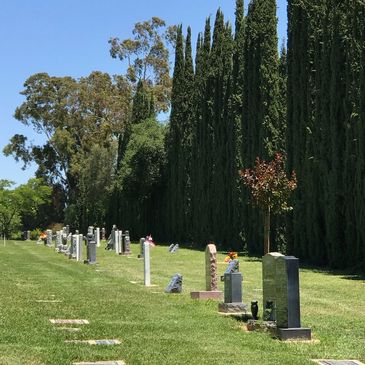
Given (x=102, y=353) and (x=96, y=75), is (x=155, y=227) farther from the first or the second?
(x=102, y=353)

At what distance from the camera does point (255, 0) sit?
33469mm

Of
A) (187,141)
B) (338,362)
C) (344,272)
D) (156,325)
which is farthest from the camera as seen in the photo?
(187,141)

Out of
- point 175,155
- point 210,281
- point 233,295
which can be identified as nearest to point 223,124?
point 175,155

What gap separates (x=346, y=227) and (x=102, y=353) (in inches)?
670

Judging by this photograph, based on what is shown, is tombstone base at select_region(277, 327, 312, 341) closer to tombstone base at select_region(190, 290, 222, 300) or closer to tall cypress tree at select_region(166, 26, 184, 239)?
tombstone base at select_region(190, 290, 222, 300)

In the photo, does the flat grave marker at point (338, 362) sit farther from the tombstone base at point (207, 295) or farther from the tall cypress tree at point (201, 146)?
the tall cypress tree at point (201, 146)

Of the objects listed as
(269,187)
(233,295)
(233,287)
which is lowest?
(233,295)

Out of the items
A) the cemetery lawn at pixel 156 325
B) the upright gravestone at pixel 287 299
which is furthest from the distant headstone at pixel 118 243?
the upright gravestone at pixel 287 299

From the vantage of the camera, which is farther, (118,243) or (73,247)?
(118,243)

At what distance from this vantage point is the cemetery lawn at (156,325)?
7355 millimetres

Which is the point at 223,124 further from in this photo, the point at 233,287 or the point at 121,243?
the point at 233,287

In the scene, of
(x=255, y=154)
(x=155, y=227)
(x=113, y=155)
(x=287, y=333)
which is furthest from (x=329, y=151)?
(x=113, y=155)

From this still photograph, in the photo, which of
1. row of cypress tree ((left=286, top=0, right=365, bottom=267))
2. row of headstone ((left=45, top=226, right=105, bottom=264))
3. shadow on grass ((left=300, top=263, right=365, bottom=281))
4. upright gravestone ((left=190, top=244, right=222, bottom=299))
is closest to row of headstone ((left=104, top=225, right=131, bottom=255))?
row of headstone ((left=45, top=226, right=105, bottom=264))

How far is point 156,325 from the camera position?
9.72 meters
